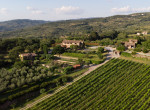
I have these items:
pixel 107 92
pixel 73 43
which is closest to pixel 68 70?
pixel 107 92

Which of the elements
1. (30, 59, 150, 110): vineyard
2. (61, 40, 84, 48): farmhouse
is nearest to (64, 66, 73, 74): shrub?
(30, 59, 150, 110): vineyard

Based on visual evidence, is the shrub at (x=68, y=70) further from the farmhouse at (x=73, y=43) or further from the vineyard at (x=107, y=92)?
the farmhouse at (x=73, y=43)

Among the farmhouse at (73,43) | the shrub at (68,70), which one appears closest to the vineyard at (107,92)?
the shrub at (68,70)

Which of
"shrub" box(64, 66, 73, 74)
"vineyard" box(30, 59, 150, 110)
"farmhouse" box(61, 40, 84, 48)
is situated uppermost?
"farmhouse" box(61, 40, 84, 48)

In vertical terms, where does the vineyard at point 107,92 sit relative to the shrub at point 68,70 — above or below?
below

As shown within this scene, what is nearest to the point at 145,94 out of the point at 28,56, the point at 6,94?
the point at 6,94

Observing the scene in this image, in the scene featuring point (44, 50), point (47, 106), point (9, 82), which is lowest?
point (47, 106)

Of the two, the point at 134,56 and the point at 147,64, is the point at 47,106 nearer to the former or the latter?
the point at 147,64

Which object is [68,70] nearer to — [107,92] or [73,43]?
[107,92]

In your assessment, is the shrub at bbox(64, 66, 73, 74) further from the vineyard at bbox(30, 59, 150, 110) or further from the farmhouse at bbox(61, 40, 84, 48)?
the farmhouse at bbox(61, 40, 84, 48)
